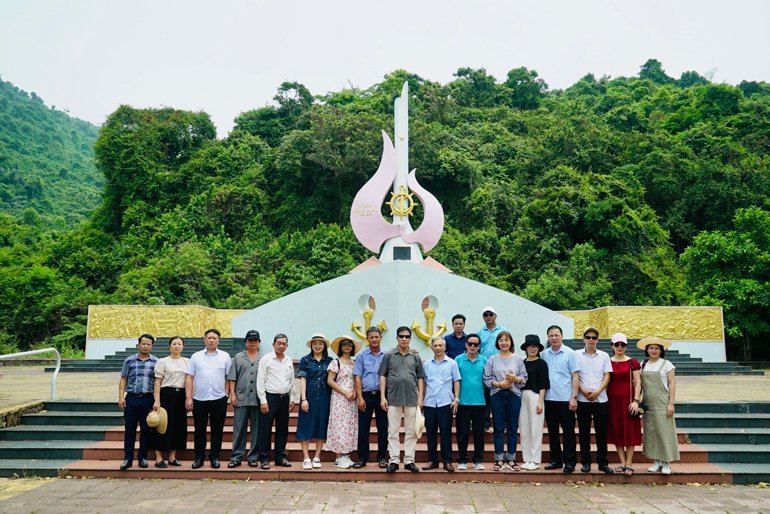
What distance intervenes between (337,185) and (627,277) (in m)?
10.5

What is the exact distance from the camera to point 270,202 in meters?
23.2

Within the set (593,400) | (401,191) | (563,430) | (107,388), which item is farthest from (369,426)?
(401,191)

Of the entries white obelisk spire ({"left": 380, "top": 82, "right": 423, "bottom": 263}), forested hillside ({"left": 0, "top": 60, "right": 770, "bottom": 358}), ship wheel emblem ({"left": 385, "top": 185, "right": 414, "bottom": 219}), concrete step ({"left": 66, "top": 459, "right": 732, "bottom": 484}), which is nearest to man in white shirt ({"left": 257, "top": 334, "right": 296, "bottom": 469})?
concrete step ({"left": 66, "top": 459, "right": 732, "bottom": 484})

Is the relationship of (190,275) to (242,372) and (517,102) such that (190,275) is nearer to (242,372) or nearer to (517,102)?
(242,372)

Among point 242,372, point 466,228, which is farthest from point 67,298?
point 242,372

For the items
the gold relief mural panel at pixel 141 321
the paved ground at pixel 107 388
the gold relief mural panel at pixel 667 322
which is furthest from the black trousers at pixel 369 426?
the gold relief mural panel at pixel 141 321

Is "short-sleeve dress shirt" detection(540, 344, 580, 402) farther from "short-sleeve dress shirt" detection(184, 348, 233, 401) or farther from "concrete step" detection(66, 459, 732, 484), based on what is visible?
"short-sleeve dress shirt" detection(184, 348, 233, 401)

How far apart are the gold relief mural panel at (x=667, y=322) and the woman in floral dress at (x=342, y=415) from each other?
30.8 feet

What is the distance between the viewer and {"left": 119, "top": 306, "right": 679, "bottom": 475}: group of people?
15.3 ft

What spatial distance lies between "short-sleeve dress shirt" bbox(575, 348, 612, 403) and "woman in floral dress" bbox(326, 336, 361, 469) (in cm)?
179

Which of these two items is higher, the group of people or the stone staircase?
the group of people

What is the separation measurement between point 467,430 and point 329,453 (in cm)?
120

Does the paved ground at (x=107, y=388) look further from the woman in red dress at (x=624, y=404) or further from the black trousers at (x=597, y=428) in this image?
the black trousers at (x=597, y=428)

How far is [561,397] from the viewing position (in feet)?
15.5
